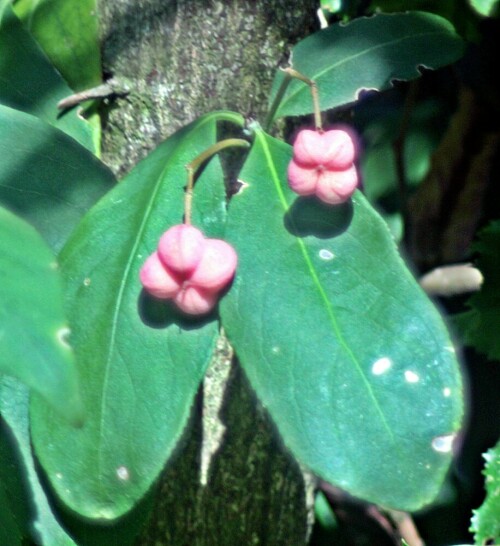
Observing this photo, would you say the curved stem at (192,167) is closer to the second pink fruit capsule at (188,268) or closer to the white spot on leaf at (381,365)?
the second pink fruit capsule at (188,268)

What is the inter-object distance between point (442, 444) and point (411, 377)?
59 millimetres

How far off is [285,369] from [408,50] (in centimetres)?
37

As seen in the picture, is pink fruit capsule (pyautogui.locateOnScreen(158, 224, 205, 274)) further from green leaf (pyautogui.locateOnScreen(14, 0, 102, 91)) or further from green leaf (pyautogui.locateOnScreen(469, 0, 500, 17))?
green leaf (pyautogui.locateOnScreen(469, 0, 500, 17))

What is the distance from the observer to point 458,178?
5.93 ft

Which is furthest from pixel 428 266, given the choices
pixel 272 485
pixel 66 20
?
pixel 66 20

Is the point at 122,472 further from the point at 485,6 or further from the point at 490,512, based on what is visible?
the point at 485,6

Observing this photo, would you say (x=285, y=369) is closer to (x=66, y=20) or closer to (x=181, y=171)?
(x=181, y=171)

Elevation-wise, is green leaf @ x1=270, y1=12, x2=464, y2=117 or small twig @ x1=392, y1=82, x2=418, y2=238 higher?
green leaf @ x1=270, y1=12, x2=464, y2=117

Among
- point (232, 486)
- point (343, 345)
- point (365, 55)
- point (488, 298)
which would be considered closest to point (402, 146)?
point (488, 298)

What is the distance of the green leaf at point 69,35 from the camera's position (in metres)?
0.97

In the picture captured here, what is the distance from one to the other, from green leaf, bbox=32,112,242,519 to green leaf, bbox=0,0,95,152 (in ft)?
0.65

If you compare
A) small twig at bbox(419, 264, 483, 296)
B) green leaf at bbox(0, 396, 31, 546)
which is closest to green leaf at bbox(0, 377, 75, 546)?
green leaf at bbox(0, 396, 31, 546)

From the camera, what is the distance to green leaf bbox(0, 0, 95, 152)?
936 mm

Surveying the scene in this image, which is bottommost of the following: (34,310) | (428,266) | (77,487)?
(428,266)
